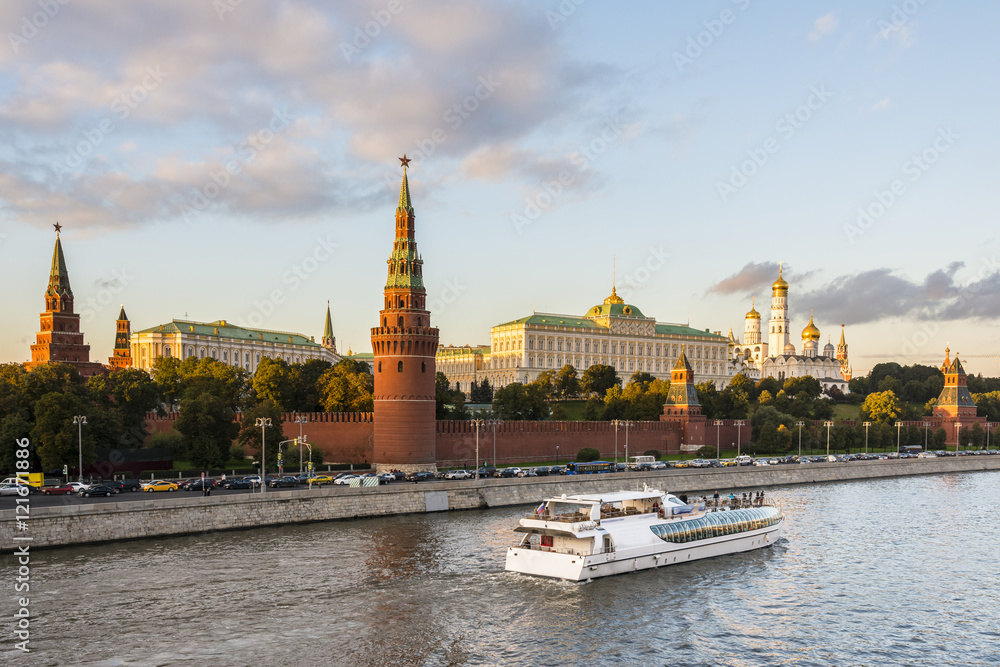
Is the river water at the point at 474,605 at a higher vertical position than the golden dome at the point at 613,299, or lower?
lower

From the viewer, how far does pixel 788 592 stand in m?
39.9

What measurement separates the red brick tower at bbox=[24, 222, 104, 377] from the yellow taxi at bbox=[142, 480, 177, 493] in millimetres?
50875

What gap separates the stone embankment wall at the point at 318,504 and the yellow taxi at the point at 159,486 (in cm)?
526

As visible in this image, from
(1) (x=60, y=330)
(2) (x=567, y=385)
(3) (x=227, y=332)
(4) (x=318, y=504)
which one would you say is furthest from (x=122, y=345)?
(4) (x=318, y=504)

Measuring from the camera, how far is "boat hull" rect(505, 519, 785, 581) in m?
40.6

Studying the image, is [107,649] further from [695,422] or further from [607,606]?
[695,422]

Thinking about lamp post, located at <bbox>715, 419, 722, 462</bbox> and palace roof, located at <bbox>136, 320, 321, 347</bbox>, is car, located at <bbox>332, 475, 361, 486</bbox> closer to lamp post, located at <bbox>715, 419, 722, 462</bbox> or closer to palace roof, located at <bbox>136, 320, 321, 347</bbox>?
lamp post, located at <bbox>715, 419, 722, 462</bbox>

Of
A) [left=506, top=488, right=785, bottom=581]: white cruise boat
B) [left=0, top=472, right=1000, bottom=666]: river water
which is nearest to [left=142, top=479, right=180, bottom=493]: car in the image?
[left=0, top=472, right=1000, bottom=666]: river water

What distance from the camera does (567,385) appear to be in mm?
144625

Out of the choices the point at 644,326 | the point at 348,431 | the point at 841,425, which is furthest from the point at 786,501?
the point at 644,326

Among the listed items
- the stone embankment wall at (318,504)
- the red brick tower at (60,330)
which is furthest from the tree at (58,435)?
the red brick tower at (60,330)

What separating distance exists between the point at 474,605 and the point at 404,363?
40842 mm

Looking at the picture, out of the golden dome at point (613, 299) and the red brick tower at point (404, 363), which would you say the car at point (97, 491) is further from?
the golden dome at point (613, 299)

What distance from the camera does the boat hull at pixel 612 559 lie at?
40625 mm
